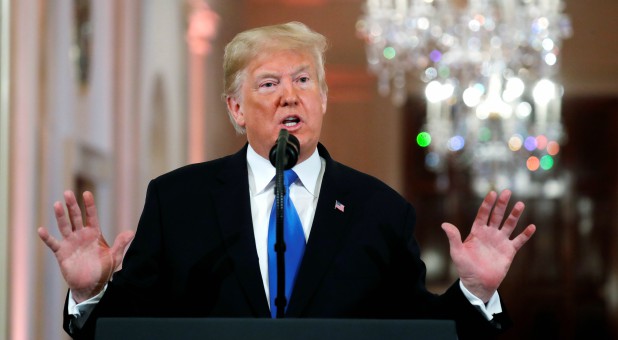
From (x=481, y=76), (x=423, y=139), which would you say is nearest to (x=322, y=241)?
(x=481, y=76)

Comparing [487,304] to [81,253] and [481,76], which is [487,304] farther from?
[481,76]

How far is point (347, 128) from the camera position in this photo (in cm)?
966

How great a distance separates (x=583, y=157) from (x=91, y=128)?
5566mm

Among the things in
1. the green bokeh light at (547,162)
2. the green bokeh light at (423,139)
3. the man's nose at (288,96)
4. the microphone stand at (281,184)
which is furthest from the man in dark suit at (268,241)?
the green bokeh light at (547,162)

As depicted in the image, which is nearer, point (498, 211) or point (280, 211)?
point (280, 211)

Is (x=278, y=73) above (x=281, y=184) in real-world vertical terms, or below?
above

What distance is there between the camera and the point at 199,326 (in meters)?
1.61

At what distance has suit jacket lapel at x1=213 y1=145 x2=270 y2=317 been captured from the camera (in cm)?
193

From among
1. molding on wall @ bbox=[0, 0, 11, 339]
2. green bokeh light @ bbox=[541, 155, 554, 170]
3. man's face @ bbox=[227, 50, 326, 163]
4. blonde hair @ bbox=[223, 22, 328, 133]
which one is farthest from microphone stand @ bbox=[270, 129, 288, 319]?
green bokeh light @ bbox=[541, 155, 554, 170]

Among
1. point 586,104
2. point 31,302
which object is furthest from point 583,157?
point 31,302

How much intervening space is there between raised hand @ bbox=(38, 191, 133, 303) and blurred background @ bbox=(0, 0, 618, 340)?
257 centimetres

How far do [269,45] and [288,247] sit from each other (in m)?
0.39

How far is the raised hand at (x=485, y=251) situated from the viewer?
2.00m

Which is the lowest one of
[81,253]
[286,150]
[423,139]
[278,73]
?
[423,139]
